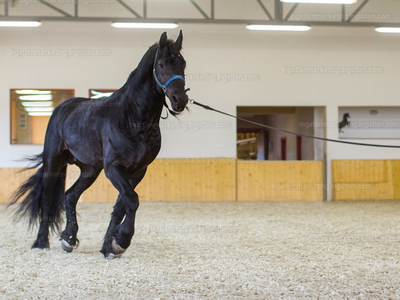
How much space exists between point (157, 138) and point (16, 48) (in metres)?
7.00

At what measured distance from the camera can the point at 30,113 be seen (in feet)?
31.2

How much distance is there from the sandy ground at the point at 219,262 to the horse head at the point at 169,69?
4.57 ft

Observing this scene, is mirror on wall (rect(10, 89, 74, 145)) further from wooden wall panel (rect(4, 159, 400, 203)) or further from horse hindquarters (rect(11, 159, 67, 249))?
horse hindquarters (rect(11, 159, 67, 249))

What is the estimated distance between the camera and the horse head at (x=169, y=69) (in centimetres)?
319

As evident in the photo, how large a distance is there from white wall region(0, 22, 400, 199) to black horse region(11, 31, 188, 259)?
5.21m

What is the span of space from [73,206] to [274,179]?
6118mm

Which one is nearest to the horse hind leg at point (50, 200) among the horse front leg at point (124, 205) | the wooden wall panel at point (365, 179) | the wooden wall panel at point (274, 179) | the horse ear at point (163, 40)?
the horse front leg at point (124, 205)

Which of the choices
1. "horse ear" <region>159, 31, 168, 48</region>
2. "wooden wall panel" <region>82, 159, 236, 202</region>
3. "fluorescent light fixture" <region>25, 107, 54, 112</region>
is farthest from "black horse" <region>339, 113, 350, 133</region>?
"horse ear" <region>159, 31, 168, 48</region>

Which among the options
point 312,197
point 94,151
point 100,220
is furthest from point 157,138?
point 312,197

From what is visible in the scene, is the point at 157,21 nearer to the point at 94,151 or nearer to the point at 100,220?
the point at 100,220

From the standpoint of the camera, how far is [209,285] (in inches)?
122

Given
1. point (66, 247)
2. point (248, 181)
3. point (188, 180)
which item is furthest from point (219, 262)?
point (248, 181)

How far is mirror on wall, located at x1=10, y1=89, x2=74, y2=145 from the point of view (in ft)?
31.0

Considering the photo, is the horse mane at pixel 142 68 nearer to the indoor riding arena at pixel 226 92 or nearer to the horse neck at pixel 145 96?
the horse neck at pixel 145 96
